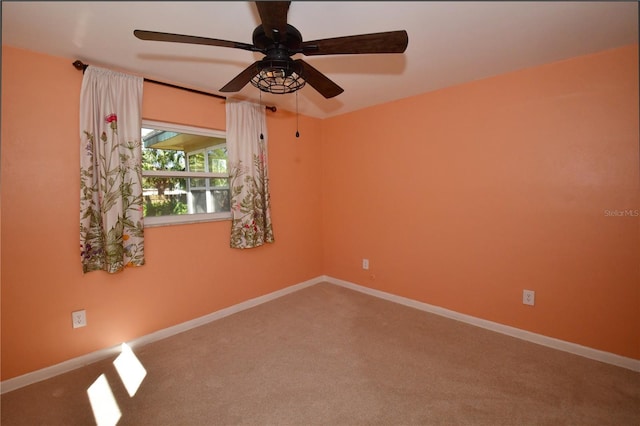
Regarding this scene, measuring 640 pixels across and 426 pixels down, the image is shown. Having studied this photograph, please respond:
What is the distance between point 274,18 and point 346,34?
2.54 ft

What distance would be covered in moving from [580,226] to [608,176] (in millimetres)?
380

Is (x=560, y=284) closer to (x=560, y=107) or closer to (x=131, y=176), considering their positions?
(x=560, y=107)

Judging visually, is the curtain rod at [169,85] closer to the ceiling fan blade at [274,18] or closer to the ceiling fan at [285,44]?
the ceiling fan at [285,44]

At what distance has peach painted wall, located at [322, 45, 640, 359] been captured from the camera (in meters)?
1.97

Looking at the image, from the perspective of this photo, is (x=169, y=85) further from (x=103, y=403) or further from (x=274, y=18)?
(x=103, y=403)

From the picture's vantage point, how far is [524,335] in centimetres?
236

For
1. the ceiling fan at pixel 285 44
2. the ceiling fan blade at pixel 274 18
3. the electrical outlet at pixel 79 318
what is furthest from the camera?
the electrical outlet at pixel 79 318

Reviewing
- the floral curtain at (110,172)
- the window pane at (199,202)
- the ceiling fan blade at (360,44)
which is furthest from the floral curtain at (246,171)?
the ceiling fan blade at (360,44)

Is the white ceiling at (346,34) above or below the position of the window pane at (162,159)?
above

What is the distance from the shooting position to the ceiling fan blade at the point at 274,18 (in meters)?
1.03

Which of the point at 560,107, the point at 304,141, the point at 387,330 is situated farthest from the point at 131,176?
the point at 560,107

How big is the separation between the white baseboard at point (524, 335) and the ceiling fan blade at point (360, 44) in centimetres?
239

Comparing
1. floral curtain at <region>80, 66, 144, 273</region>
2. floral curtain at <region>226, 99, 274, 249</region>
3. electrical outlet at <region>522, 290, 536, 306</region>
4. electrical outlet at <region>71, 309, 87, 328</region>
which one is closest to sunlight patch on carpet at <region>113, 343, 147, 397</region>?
electrical outlet at <region>71, 309, 87, 328</region>

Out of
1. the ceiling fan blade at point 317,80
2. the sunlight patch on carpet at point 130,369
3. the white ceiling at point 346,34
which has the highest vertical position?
the white ceiling at point 346,34
